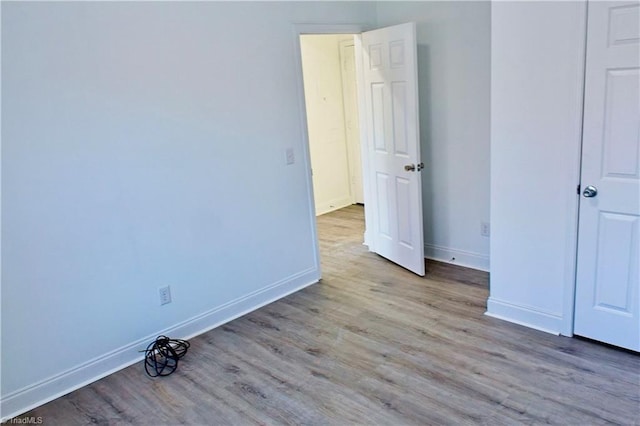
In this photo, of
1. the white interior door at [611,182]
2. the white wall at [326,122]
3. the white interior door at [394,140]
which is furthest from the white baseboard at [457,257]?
the white wall at [326,122]

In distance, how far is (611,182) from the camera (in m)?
2.57

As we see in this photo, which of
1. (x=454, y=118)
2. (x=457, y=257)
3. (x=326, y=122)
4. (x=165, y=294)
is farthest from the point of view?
(x=326, y=122)

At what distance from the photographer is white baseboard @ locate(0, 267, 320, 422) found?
264cm

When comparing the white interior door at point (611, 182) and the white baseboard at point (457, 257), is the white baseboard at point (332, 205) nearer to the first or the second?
the white baseboard at point (457, 257)

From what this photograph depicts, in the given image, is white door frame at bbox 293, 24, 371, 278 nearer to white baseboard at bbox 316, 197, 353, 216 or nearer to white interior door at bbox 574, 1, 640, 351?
white interior door at bbox 574, 1, 640, 351

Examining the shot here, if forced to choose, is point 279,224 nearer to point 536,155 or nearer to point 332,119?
point 536,155

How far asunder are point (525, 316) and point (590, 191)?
2.94 feet

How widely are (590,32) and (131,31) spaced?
2494 millimetres

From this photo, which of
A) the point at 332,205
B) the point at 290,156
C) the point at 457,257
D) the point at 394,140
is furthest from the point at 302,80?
the point at 332,205

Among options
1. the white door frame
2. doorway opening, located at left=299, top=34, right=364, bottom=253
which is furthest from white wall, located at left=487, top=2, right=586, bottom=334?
doorway opening, located at left=299, top=34, right=364, bottom=253

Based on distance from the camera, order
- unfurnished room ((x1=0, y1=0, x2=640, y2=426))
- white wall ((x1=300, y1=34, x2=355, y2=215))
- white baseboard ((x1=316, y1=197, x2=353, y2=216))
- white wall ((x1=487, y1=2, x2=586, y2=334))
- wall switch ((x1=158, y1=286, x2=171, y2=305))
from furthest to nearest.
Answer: white baseboard ((x1=316, y1=197, x2=353, y2=216))
white wall ((x1=300, y1=34, x2=355, y2=215))
wall switch ((x1=158, y1=286, x2=171, y2=305))
white wall ((x1=487, y1=2, x2=586, y2=334))
unfurnished room ((x1=0, y1=0, x2=640, y2=426))

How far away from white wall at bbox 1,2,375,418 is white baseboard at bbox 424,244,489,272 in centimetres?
134

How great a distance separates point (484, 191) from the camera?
3838 millimetres

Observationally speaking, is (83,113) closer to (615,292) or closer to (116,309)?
(116,309)
